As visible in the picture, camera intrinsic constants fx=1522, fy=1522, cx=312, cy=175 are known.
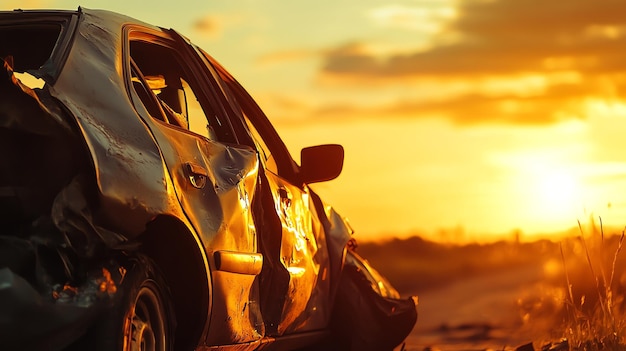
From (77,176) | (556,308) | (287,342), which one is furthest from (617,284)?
(77,176)

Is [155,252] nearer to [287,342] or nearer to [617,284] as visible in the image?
[287,342]

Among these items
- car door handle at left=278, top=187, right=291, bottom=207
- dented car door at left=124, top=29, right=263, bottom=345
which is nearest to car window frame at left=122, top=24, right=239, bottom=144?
dented car door at left=124, top=29, right=263, bottom=345

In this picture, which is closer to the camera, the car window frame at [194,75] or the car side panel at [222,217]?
the car side panel at [222,217]

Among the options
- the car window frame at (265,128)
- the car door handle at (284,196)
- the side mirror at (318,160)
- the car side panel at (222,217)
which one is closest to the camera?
the car side panel at (222,217)

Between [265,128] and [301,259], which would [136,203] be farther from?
[265,128]

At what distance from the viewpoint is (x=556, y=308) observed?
394 inches

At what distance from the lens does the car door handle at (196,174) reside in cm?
571

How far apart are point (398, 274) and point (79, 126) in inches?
796

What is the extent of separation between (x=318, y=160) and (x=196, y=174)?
225cm

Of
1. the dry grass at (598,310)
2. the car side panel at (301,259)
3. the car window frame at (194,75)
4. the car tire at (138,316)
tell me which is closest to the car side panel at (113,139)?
the car tire at (138,316)

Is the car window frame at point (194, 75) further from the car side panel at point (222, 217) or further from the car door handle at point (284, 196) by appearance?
the car door handle at point (284, 196)

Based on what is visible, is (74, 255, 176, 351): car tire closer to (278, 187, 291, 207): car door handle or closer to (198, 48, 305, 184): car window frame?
(278, 187, 291, 207): car door handle

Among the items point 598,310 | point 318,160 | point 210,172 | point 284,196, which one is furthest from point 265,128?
point 598,310

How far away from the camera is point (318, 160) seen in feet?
26.2
